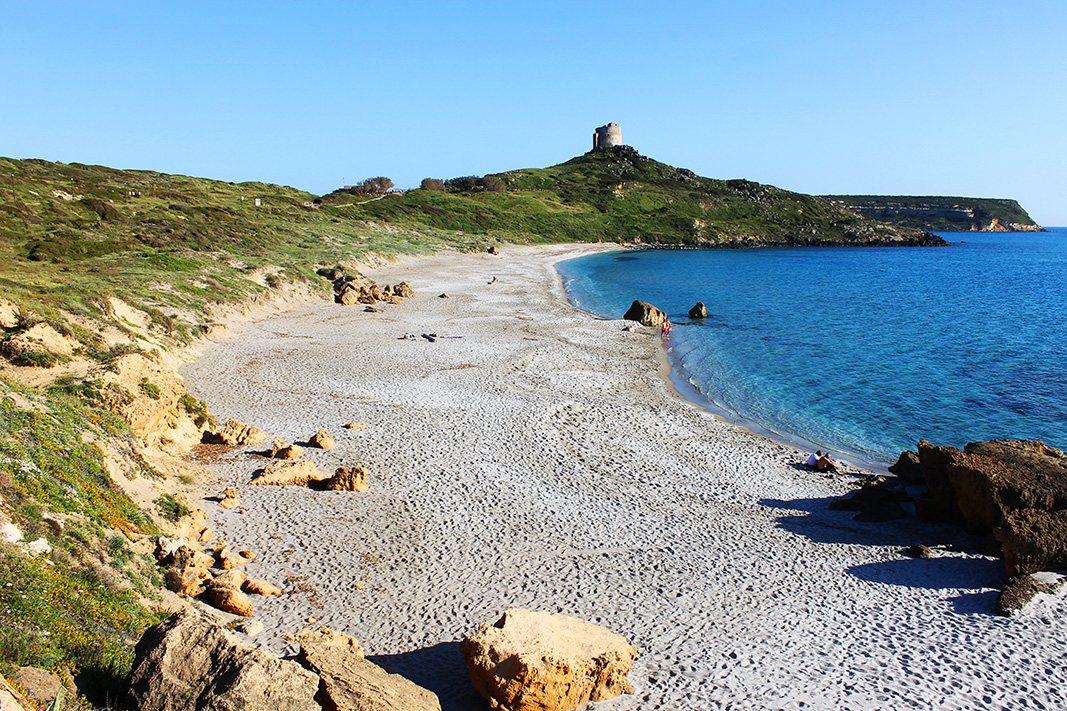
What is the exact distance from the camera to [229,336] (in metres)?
28.3

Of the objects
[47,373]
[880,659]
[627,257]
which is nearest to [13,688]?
[880,659]

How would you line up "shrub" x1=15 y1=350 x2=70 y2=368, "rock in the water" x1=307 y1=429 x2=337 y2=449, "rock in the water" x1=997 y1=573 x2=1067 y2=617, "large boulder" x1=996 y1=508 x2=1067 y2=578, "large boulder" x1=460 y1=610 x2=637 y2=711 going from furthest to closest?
"rock in the water" x1=307 y1=429 x2=337 y2=449, "shrub" x1=15 y1=350 x2=70 y2=368, "large boulder" x1=996 y1=508 x2=1067 y2=578, "rock in the water" x1=997 y1=573 x2=1067 y2=617, "large boulder" x1=460 y1=610 x2=637 y2=711

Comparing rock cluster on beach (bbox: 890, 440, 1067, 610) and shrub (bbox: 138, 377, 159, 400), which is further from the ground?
shrub (bbox: 138, 377, 159, 400)

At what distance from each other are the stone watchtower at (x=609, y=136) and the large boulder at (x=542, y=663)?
7200 inches

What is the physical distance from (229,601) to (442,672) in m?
3.47

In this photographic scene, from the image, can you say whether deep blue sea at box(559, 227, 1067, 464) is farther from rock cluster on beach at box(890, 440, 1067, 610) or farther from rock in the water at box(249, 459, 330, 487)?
rock in the water at box(249, 459, 330, 487)

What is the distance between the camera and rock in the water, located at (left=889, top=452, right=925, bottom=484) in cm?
1630

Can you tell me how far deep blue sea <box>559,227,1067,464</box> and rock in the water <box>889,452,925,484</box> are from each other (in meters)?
1.69

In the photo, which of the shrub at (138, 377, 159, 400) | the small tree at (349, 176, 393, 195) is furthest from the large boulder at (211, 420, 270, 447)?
the small tree at (349, 176, 393, 195)

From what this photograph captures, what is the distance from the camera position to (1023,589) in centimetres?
1102

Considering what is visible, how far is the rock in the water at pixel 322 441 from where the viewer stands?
16.7 metres

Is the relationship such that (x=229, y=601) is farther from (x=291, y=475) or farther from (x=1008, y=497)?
(x=1008, y=497)

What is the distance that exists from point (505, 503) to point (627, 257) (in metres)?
82.8

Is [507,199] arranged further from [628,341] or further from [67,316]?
[67,316]
